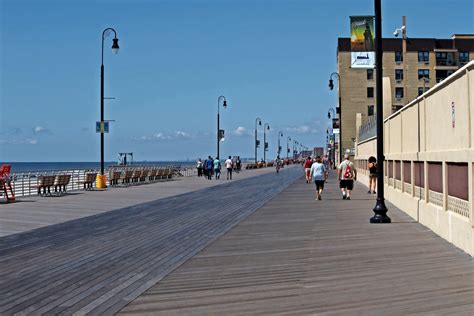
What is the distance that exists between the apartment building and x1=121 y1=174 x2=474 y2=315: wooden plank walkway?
87.1m

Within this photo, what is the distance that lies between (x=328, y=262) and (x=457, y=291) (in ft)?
8.73

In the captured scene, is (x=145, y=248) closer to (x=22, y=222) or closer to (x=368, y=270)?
(x=368, y=270)

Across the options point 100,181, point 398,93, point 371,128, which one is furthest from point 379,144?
point 398,93

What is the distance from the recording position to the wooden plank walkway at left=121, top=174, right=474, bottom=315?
692 cm

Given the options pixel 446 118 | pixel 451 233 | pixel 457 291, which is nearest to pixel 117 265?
pixel 457 291

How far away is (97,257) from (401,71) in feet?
312

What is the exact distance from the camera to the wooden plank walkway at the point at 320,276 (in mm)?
6918

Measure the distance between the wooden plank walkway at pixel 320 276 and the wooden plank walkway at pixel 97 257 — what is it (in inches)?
17.0

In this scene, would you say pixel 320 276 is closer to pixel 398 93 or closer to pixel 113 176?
pixel 113 176

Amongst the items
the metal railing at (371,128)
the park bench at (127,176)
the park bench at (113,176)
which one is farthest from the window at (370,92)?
the park bench at (113,176)

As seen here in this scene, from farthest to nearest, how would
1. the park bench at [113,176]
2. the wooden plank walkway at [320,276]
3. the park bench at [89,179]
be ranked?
the park bench at [113,176] → the park bench at [89,179] → the wooden plank walkway at [320,276]

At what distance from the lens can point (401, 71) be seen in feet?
330

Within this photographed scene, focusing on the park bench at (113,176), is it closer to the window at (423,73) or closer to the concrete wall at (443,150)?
the concrete wall at (443,150)

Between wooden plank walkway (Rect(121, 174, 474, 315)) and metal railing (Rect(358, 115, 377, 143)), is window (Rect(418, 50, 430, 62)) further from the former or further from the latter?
wooden plank walkway (Rect(121, 174, 474, 315))
